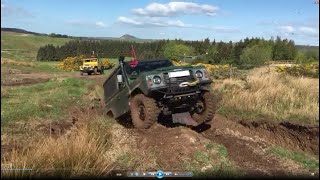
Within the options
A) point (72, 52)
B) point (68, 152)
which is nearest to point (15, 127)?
point (68, 152)

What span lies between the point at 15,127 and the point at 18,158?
5.20 m

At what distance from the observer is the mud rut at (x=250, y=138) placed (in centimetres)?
831

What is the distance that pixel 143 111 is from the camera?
11.1 m

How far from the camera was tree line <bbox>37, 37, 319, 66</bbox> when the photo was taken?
21.8 m

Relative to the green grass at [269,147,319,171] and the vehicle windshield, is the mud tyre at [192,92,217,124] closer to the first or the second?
the vehicle windshield

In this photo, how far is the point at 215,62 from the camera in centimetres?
3750

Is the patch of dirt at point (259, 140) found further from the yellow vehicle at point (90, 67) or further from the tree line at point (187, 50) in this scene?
the yellow vehicle at point (90, 67)

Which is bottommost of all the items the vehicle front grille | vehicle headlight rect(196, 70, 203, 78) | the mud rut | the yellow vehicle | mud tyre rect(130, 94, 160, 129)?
the yellow vehicle

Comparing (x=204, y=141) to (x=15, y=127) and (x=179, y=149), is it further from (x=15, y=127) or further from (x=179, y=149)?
(x=15, y=127)

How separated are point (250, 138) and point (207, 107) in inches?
49.1

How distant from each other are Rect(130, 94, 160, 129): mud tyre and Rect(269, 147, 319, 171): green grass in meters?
2.76

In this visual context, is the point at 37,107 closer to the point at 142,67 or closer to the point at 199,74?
the point at 142,67

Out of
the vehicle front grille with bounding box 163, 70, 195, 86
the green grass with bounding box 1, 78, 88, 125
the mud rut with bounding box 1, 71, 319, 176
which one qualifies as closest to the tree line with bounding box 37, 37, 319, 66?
the green grass with bounding box 1, 78, 88, 125

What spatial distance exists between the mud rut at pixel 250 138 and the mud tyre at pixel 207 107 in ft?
1.43
